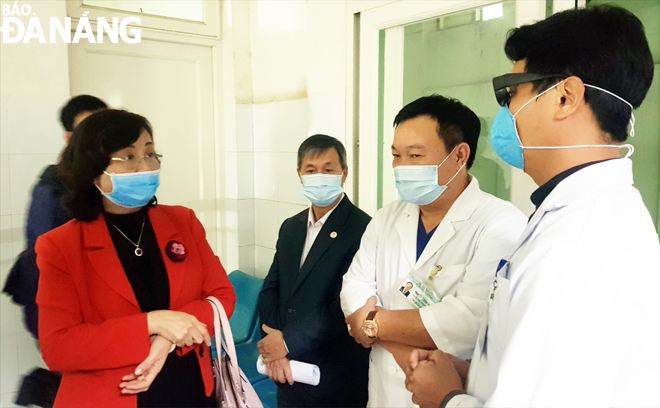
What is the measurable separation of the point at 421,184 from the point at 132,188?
0.92m

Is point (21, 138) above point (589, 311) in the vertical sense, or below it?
above

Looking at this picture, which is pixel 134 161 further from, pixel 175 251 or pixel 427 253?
pixel 427 253

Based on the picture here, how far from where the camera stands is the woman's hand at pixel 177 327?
1.37 m

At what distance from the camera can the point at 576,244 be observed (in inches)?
29.5

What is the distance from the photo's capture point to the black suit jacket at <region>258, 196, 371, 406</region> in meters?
1.88

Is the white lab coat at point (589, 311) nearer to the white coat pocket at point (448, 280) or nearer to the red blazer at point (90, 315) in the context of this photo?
the white coat pocket at point (448, 280)

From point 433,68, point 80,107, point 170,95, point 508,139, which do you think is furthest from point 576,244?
point 170,95

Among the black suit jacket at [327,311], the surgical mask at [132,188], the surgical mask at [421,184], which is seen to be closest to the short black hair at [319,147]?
the black suit jacket at [327,311]

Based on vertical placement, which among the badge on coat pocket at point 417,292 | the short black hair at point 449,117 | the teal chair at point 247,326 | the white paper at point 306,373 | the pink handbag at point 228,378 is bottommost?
the teal chair at point 247,326

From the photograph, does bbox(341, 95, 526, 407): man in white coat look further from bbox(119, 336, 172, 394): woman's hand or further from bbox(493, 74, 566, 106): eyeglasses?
bbox(119, 336, 172, 394): woman's hand

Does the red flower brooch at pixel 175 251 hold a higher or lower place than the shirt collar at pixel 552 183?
lower

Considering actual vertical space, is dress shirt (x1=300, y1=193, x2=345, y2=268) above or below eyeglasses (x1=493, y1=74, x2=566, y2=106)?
below

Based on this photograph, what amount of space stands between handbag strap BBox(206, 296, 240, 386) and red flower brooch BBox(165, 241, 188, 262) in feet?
0.53

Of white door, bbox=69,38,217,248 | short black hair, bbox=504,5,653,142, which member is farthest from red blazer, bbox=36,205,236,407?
white door, bbox=69,38,217,248
